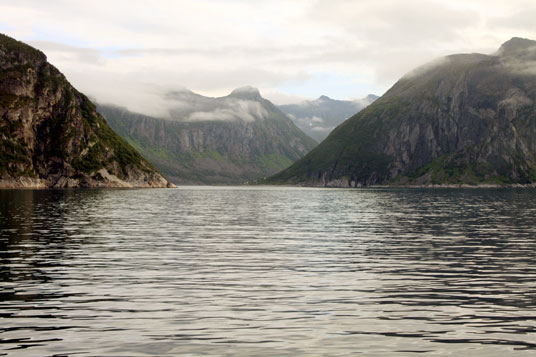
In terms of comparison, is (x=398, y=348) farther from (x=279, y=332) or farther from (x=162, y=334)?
(x=162, y=334)

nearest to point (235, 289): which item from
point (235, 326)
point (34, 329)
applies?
point (235, 326)

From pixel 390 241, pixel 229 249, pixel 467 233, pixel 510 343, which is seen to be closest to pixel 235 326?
pixel 510 343

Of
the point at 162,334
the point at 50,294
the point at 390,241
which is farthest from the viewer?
the point at 390,241

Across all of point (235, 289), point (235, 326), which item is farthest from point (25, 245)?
point (235, 326)

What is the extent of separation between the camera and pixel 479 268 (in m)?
42.7

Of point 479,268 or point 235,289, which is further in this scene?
point 479,268

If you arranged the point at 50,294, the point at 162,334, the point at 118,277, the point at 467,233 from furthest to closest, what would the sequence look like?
1. the point at 467,233
2. the point at 118,277
3. the point at 50,294
4. the point at 162,334

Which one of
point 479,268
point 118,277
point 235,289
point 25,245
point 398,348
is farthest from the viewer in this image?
point 25,245

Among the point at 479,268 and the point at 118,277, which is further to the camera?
the point at 479,268

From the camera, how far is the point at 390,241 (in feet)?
206

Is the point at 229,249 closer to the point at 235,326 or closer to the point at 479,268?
the point at 479,268

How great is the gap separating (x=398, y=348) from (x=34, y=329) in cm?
1482

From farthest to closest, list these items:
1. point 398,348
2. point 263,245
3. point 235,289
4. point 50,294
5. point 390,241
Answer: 1. point 390,241
2. point 263,245
3. point 235,289
4. point 50,294
5. point 398,348

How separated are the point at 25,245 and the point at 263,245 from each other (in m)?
23.1
